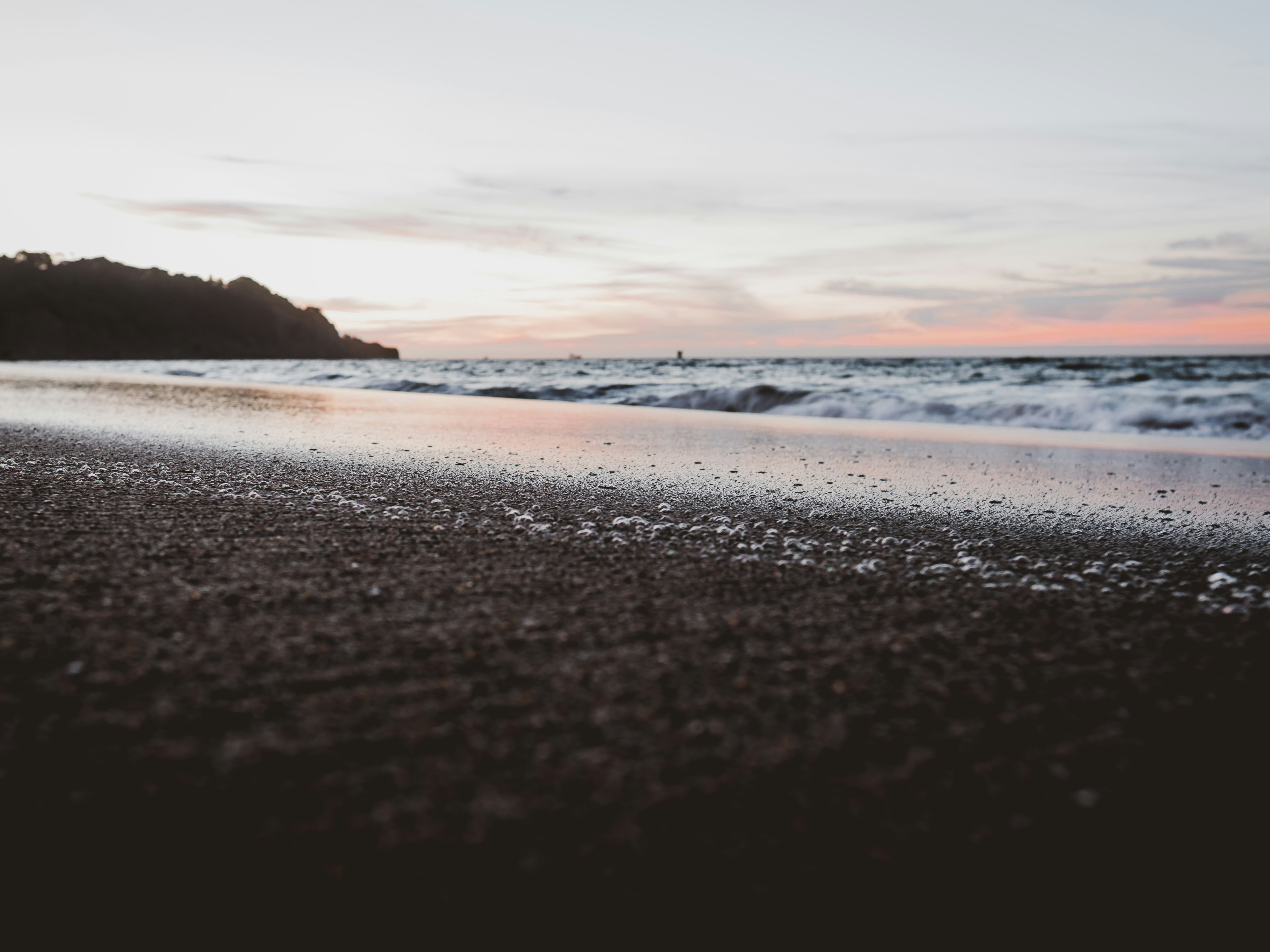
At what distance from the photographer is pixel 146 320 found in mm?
134625

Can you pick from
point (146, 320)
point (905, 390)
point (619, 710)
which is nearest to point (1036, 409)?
point (905, 390)

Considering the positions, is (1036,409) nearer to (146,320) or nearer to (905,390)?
(905,390)

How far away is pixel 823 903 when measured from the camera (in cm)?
87

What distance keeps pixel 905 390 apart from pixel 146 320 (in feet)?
512

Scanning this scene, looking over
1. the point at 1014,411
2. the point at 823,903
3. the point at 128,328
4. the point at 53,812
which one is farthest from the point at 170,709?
the point at 128,328

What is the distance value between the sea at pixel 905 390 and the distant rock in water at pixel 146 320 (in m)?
106

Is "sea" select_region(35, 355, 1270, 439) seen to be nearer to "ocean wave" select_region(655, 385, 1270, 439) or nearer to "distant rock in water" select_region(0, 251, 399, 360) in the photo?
"ocean wave" select_region(655, 385, 1270, 439)

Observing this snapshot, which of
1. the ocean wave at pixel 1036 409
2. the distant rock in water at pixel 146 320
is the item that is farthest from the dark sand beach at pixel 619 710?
the distant rock in water at pixel 146 320

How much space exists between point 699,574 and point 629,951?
4.69 feet

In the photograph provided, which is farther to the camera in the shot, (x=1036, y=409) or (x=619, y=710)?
(x=1036, y=409)

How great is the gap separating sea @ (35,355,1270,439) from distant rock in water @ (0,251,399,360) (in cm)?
10573

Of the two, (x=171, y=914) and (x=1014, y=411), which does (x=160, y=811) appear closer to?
(x=171, y=914)

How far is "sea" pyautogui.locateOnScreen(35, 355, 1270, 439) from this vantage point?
406 inches

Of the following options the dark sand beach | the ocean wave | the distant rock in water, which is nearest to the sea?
the ocean wave
